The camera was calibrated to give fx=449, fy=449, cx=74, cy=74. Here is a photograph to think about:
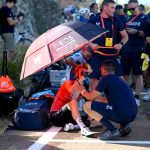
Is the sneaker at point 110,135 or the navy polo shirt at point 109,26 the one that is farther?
the navy polo shirt at point 109,26

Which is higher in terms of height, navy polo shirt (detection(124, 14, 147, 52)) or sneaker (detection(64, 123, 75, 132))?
navy polo shirt (detection(124, 14, 147, 52))

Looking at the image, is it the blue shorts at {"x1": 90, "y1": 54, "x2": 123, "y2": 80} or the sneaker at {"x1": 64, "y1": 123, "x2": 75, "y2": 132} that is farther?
the blue shorts at {"x1": 90, "y1": 54, "x2": 123, "y2": 80}

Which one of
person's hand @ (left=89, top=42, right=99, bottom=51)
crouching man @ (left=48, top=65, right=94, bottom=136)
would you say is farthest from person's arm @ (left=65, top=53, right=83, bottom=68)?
person's hand @ (left=89, top=42, right=99, bottom=51)

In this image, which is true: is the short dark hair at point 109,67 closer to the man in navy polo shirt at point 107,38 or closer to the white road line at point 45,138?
the man in navy polo shirt at point 107,38

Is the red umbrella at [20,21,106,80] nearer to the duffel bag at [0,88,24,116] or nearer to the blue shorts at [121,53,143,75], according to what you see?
the duffel bag at [0,88,24,116]

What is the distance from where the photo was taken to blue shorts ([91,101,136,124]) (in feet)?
20.3

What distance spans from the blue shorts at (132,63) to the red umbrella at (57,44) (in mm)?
2167

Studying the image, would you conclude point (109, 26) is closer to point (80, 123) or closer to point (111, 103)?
point (111, 103)

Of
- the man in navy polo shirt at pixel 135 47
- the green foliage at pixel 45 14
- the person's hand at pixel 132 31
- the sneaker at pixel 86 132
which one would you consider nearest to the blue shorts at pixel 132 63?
the man in navy polo shirt at pixel 135 47

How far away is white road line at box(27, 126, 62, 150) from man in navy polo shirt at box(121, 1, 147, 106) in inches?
78.5

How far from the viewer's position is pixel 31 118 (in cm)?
686

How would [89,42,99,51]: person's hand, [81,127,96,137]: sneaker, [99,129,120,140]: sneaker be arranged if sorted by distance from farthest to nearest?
[89,42,99,51]: person's hand
[81,127,96,137]: sneaker
[99,129,120,140]: sneaker

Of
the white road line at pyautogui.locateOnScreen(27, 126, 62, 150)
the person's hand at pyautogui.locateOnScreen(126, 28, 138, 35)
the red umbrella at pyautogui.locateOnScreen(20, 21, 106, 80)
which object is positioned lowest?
the white road line at pyautogui.locateOnScreen(27, 126, 62, 150)

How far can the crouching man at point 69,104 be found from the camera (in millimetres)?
6637
